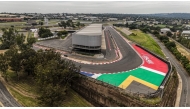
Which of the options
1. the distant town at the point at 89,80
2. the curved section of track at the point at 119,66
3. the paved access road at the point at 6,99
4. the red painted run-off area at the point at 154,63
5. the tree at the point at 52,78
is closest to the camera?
the tree at the point at 52,78

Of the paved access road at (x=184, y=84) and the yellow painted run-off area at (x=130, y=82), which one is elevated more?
the yellow painted run-off area at (x=130, y=82)

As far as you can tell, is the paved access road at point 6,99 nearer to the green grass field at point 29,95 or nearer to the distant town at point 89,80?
the distant town at point 89,80

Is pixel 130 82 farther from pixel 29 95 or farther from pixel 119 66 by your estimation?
pixel 29 95

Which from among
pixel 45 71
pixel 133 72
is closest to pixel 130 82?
pixel 133 72

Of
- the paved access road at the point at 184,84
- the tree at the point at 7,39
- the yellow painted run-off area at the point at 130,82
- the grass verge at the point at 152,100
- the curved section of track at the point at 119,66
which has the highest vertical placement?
the tree at the point at 7,39

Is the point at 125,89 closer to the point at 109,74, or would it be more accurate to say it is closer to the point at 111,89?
the point at 111,89

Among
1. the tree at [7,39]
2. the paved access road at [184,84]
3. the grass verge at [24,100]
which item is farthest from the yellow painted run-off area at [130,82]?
the tree at [7,39]

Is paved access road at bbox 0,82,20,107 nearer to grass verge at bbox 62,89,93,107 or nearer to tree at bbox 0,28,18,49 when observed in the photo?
grass verge at bbox 62,89,93,107
